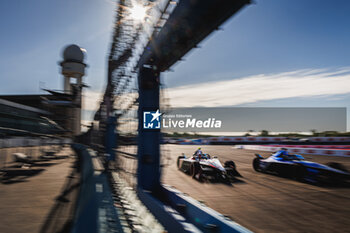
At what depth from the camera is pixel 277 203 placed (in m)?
4.70

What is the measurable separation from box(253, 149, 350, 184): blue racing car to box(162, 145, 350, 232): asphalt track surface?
287 mm

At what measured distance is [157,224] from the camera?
2854 millimetres

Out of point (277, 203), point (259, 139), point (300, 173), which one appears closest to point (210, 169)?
point (277, 203)

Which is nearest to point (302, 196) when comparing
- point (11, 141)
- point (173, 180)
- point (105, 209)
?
point (173, 180)

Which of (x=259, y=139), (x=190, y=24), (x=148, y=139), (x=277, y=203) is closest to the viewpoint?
(x=190, y=24)

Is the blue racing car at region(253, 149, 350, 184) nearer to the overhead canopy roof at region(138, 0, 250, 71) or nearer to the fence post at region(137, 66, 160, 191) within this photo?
the fence post at region(137, 66, 160, 191)

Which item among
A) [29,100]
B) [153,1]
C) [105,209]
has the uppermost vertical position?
[29,100]

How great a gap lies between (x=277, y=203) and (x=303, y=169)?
8.94 ft

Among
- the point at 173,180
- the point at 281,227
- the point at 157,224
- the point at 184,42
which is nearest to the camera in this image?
the point at 184,42

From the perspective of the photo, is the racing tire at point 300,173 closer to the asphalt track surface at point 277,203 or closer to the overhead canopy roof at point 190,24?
the asphalt track surface at point 277,203

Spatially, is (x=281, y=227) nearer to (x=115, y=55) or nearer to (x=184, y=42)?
(x=184, y=42)

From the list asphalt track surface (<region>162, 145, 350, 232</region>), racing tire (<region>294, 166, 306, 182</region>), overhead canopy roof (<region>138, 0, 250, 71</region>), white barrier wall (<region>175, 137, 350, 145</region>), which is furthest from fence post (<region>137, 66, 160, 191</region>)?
Result: white barrier wall (<region>175, 137, 350, 145</region>)

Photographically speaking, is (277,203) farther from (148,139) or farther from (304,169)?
(148,139)

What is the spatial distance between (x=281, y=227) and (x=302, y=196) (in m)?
2.21
